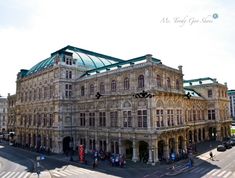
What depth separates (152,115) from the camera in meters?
43.4

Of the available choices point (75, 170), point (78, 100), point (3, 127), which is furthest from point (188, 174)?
point (3, 127)

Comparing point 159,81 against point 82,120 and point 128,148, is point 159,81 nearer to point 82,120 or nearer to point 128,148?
point 128,148

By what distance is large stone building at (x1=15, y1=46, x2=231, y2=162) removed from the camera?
4553 cm

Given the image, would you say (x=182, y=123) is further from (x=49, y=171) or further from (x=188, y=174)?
(x=49, y=171)

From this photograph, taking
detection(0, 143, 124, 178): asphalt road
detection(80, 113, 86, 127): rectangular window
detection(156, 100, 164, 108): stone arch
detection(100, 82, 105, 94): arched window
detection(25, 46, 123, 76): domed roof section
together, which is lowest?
detection(0, 143, 124, 178): asphalt road

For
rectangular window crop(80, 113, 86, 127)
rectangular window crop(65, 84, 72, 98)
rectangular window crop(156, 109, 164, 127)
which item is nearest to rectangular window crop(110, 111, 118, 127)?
rectangular window crop(156, 109, 164, 127)

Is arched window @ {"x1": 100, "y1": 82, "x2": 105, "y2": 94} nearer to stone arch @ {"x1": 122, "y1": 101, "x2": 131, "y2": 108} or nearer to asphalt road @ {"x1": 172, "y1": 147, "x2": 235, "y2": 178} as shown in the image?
stone arch @ {"x1": 122, "y1": 101, "x2": 131, "y2": 108}

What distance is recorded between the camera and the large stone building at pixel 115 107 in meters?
45.5

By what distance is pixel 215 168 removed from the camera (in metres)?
39.0

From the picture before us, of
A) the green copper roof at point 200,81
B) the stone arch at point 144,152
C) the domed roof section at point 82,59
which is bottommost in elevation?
the stone arch at point 144,152

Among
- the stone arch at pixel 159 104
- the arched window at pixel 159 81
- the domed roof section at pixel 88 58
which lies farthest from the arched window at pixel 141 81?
the domed roof section at pixel 88 58

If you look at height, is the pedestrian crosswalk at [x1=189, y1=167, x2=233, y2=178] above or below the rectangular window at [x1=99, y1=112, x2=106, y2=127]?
below

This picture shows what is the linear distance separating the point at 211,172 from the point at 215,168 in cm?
316

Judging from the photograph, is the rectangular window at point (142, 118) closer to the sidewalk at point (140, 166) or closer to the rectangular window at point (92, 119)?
the sidewalk at point (140, 166)
